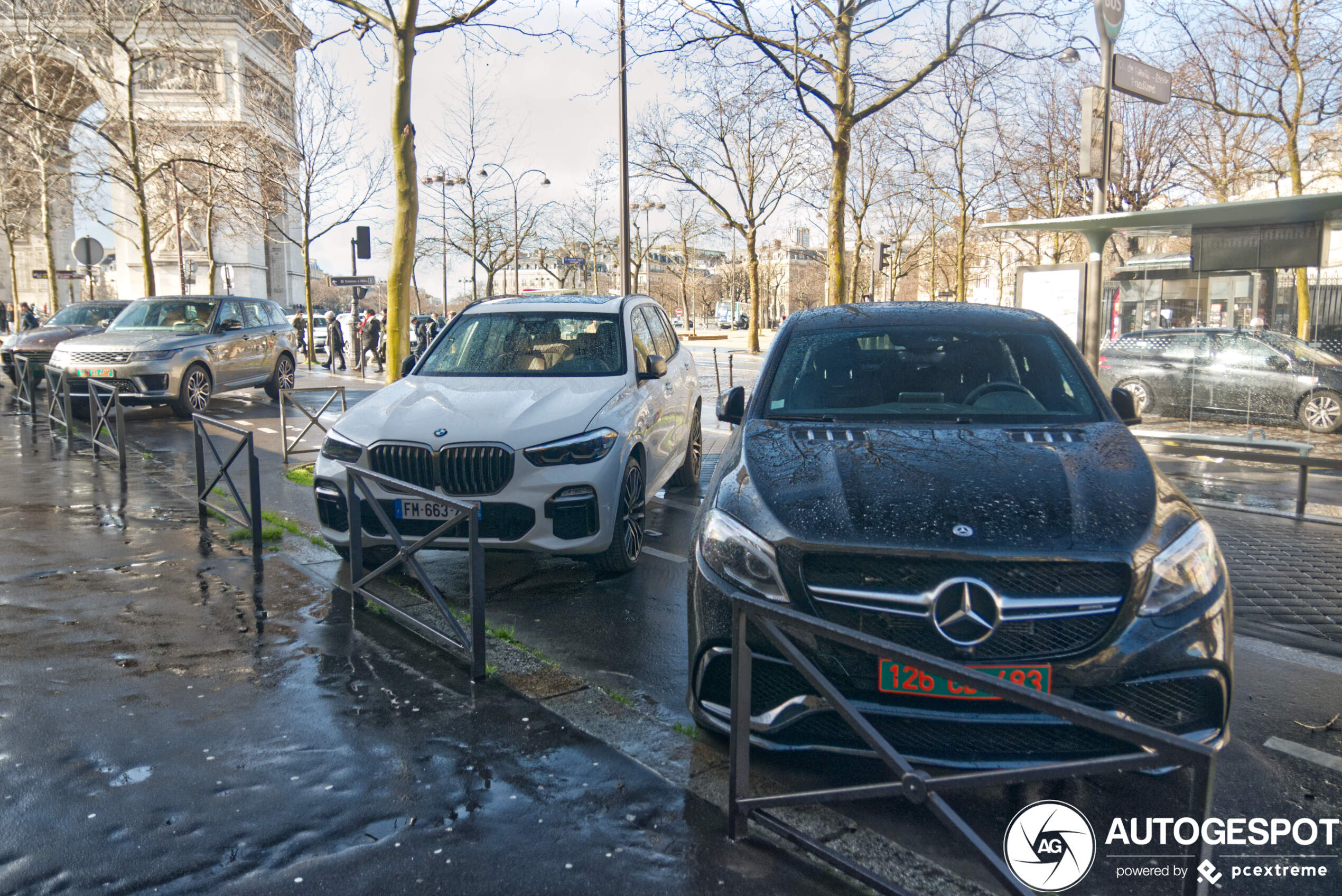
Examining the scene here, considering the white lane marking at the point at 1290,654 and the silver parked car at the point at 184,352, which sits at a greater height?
the silver parked car at the point at 184,352

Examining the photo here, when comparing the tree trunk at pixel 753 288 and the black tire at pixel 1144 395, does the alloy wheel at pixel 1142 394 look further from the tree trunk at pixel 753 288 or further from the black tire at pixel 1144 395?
the tree trunk at pixel 753 288

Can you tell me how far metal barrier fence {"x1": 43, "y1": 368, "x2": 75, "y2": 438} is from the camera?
13023 millimetres

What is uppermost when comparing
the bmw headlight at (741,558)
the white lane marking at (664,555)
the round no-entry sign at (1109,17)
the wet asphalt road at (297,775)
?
the round no-entry sign at (1109,17)

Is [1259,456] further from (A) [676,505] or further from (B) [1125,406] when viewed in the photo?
(B) [1125,406]

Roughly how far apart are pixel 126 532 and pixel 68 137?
2548cm

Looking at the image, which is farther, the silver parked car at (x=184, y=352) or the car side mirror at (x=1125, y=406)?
the silver parked car at (x=184, y=352)

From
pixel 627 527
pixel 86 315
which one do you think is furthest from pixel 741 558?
pixel 86 315

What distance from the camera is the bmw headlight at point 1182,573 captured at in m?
3.17

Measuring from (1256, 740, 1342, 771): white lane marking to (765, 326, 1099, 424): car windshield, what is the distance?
4.74 ft

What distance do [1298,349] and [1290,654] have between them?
10465mm

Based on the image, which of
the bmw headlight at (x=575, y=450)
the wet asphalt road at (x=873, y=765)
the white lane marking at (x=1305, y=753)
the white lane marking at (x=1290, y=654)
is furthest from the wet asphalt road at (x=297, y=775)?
the white lane marking at (x=1290, y=654)

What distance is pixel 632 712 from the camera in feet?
13.8

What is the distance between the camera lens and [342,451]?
19.8ft

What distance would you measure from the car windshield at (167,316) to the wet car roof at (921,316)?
1392 centimetres
